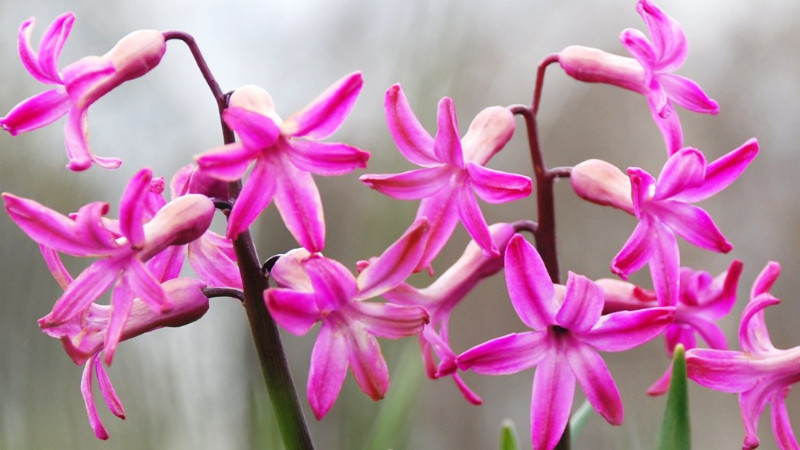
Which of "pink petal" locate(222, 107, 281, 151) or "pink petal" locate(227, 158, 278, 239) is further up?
"pink petal" locate(222, 107, 281, 151)

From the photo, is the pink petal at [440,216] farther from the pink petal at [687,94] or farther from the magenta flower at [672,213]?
the pink petal at [687,94]

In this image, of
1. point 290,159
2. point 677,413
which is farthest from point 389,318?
point 677,413

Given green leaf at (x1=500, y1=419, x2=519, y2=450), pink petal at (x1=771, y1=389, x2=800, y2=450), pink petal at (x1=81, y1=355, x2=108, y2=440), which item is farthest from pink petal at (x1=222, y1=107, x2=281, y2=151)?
pink petal at (x1=771, y1=389, x2=800, y2=450)

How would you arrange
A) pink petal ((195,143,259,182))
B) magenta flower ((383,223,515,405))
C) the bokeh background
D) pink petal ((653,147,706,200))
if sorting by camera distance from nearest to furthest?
pink petal ((195,143,259,182)) < pink petal ((653,147,706,200)) < magenta flower ((383,223,515,405)) < the bokeh background

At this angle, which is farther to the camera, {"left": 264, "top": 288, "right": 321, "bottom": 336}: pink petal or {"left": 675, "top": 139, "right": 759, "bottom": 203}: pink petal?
A: {"left": 675, "top": 139, "right": 759, "bottom": 203}: pink petal

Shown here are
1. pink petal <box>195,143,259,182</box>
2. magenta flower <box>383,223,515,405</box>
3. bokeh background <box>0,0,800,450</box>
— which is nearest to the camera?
pink petal <box>195,143,259,182</box>

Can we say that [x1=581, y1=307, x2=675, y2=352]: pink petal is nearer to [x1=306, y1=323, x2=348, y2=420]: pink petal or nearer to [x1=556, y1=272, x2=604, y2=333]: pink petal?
[x1=556, y1=272, x2=604, y2=333]: pink petal

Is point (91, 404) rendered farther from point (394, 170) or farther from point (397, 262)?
point (394, 170)

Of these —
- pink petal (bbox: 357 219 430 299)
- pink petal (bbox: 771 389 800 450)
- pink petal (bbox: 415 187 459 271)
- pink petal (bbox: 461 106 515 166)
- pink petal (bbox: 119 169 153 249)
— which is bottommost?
pink petal (bbox: 771 389 800 450)
